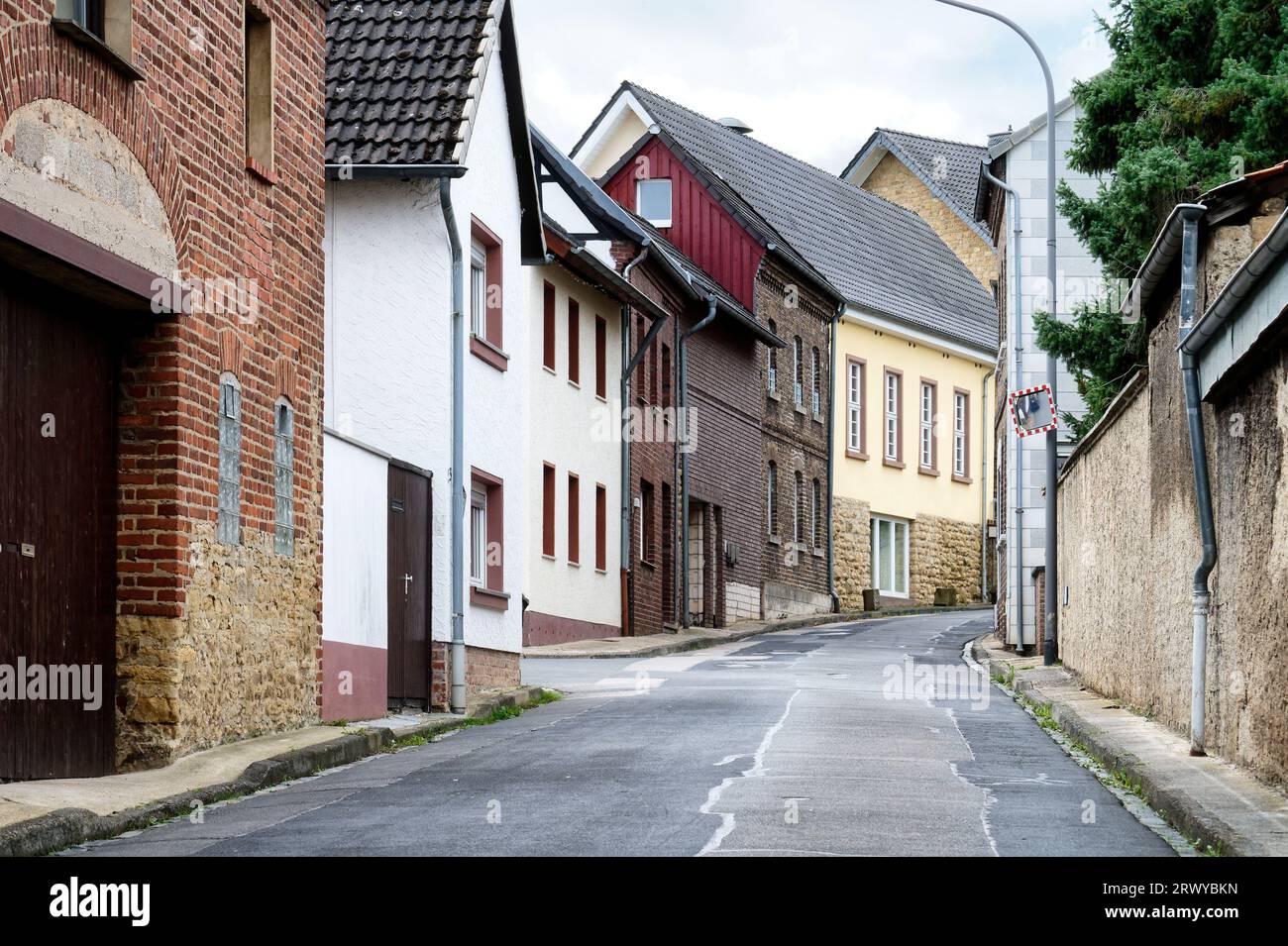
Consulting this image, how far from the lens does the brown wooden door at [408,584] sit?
17.9 metres

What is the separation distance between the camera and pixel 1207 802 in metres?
10.5

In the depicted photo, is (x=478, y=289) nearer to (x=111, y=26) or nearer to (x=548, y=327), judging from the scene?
(x=548, y=327)

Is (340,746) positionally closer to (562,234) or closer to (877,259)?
(562,234)

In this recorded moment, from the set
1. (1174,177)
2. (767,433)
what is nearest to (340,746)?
(1174,177)

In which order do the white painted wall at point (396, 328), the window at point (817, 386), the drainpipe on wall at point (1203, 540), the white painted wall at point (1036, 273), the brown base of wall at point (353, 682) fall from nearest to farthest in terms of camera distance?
the drainpipe on wall at point (1203, 540) → the brown base of wall at point (353, 682) → the white painted wall at point (396, 328) → the white painted wall at point (1036, 273) → the window at point (817, 386)

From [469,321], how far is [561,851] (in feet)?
42.9

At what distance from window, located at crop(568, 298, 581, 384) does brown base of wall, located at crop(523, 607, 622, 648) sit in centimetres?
390

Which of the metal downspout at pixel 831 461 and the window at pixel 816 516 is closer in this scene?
the window at pixel 816 516

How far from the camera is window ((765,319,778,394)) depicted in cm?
4312

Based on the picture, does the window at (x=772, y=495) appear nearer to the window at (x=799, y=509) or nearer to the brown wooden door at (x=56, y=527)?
the window at (x=799, y=509)

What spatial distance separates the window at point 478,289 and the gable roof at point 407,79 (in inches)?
85.9

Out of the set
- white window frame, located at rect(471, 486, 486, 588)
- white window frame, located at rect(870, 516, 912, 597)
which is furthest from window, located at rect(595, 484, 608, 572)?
white window frame, located at rect(870, 516, 912, 597)

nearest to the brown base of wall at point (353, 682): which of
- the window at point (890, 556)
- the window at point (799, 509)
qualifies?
the window at point (799, 509)

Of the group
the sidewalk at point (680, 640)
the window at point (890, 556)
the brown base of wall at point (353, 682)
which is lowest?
the sidewalk at point (680, 640)
